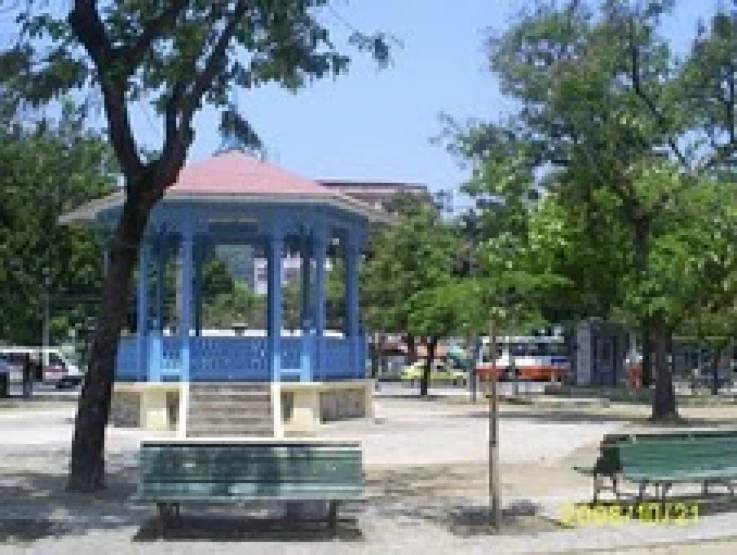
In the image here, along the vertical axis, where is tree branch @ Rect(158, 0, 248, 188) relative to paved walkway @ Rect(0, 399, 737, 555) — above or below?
above

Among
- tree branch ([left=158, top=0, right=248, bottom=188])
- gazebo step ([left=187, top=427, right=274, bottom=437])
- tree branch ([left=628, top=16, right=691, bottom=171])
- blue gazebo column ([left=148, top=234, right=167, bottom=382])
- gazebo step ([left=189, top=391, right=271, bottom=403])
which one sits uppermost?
tree branch ([left=628, top=16, right=691, bottom=171])

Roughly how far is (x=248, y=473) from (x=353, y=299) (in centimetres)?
1902

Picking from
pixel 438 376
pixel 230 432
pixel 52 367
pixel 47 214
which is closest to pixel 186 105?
pixel 230 432

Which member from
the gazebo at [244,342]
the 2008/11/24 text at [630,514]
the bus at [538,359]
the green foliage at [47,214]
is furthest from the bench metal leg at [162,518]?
the bus at [538,359]

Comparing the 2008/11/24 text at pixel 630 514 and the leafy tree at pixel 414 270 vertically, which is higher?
the leafy tree at pixel 414 270

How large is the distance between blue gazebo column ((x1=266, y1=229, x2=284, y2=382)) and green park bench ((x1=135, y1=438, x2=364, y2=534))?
15145 millimetres

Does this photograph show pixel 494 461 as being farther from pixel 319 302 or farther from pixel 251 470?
pixel 319 302

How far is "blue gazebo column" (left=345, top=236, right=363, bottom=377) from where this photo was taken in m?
31.5

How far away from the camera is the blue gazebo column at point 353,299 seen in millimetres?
31516

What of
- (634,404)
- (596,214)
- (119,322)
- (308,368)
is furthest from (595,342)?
(119,322)

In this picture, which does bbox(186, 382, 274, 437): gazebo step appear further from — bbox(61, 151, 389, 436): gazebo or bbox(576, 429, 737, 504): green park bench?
bbox(576, 429, 737, 504): green park bench

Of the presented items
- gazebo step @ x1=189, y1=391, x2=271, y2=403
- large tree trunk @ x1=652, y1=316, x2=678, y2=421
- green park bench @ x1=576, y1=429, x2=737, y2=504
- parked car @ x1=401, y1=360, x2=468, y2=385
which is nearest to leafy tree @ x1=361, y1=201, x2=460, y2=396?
large tree trunk @ x1=652, y1=316, x2=678, y2=421

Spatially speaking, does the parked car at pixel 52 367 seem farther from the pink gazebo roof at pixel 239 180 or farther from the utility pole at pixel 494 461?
the utility pole at pixel 494 461

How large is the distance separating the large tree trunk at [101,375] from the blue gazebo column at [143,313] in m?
12.8
